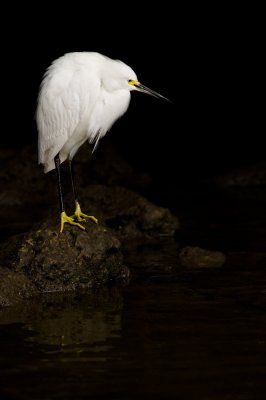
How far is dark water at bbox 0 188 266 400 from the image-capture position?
16.4 feet

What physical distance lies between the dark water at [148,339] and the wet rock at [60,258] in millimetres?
223

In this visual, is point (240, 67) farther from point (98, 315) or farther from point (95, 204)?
point (98, 315)

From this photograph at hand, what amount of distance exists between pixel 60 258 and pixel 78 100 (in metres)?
1.39

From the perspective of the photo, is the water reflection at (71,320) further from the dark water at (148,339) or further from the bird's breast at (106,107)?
the bird's breast at (106,107)

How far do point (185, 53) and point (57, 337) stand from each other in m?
16.8

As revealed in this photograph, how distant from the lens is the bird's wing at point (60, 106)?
772 centimetres

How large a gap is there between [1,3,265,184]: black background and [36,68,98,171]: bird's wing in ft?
37.9

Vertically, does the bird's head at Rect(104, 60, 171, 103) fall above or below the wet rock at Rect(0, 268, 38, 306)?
above

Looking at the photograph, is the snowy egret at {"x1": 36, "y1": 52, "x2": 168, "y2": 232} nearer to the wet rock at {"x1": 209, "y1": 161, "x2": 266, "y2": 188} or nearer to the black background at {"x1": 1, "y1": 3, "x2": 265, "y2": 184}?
the wet rock at {"x1": 209, "y1": 161, "x2": 266, "y2": 188}

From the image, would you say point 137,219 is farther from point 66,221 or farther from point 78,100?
point 78,100

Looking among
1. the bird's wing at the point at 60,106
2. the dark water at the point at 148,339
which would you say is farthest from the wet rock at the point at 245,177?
the bird's wing at the point at 60,106

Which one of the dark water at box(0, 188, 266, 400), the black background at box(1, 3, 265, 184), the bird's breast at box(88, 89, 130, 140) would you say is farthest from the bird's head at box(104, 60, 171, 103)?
the black background at box(1, 3, 265, 184)

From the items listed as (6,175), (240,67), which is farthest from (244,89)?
(6,175)

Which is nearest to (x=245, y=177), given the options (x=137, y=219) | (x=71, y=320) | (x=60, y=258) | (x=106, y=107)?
(x=137, y=219)
